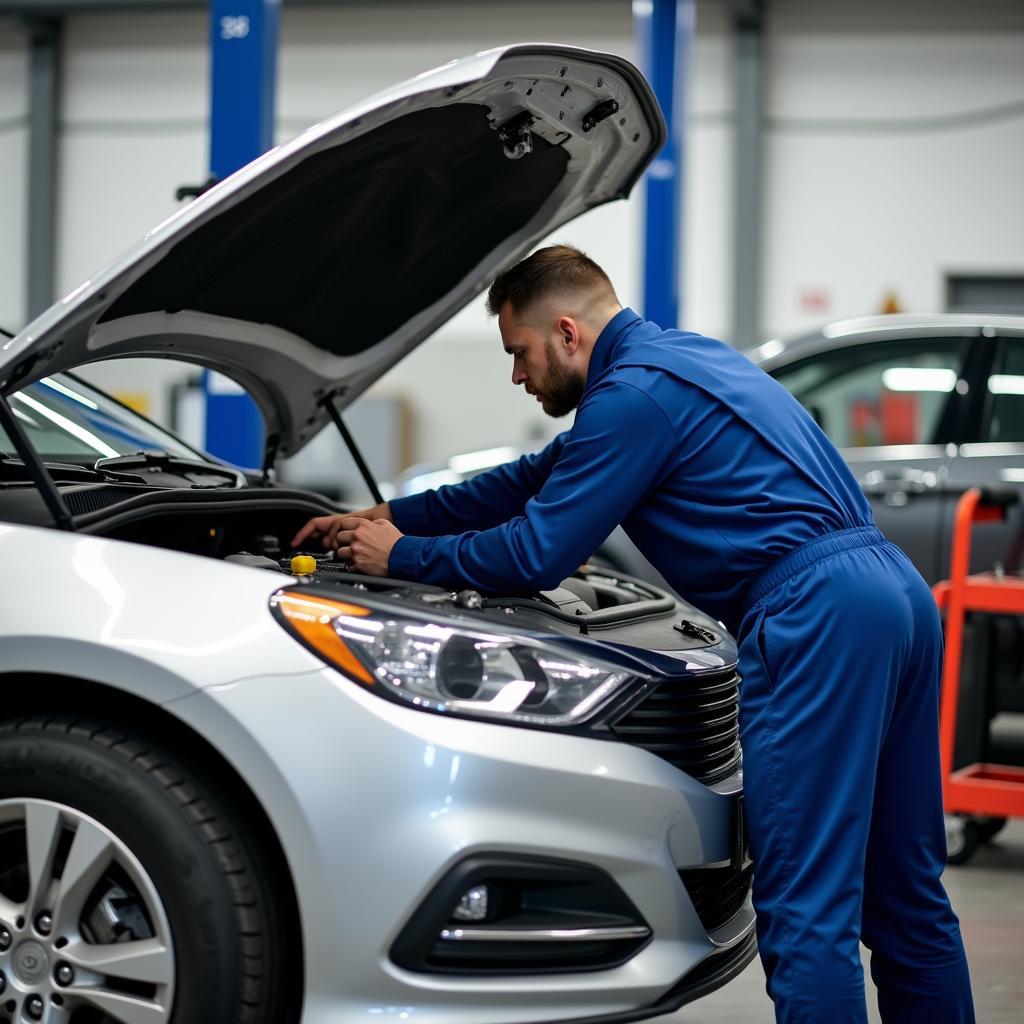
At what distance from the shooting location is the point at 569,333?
7.95 ft

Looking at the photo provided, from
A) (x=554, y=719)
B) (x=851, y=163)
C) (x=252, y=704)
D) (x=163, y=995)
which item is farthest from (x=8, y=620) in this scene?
(x=851, y=163)

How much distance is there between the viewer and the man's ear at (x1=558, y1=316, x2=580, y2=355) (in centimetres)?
241

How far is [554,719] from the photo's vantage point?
6.37 ft

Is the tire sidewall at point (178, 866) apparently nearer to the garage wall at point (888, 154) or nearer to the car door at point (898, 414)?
the car door at point (898, 414)

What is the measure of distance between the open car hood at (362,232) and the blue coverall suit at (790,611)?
0.45 meters

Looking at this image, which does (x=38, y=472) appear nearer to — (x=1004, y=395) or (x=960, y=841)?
(x=960, y=841)

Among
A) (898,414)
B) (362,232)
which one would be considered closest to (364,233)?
(362,232)

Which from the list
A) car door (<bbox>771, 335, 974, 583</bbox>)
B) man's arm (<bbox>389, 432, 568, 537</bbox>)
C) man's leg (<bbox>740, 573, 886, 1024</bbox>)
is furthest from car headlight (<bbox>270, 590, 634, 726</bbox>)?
car door (<bbox>771, 335, 974, 583</bbox>)

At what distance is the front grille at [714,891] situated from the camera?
2.06 metres

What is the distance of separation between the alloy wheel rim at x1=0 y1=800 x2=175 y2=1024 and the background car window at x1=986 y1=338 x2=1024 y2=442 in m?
4.22

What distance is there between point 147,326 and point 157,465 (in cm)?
35

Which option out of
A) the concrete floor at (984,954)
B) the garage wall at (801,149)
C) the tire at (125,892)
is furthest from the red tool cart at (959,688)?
the garage wall at (801,149)

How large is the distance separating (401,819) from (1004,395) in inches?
163

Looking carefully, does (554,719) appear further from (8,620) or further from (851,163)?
(851,163)
